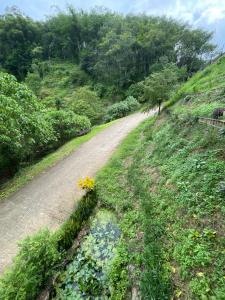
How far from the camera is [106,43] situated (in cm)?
2444

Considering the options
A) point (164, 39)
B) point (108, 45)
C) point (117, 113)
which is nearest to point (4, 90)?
point (117, 113)

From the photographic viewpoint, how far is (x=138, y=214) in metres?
3.92

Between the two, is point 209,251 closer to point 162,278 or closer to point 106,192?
point 162,278

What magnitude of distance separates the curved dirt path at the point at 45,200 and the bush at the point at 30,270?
0.93m

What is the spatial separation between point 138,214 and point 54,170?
4.43 m

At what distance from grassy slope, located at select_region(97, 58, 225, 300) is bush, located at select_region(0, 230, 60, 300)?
3.74 ft

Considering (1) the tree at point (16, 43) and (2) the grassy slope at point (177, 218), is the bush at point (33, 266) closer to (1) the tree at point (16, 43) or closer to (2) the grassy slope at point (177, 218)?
(2) the grassy slope at point (177, 218)

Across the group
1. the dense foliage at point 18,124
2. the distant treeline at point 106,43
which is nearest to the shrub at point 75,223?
the dense foliage at point 18,124

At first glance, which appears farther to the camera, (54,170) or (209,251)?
(54,170)

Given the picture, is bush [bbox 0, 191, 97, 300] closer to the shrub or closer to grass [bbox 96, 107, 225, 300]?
the shrub

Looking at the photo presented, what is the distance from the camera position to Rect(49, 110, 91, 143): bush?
10136mm

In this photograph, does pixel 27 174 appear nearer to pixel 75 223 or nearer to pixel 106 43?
pixel 75 223

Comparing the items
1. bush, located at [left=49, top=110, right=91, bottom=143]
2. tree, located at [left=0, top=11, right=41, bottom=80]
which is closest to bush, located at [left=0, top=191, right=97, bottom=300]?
bush, located at [left=49, top=110, right=91, bottom=143]

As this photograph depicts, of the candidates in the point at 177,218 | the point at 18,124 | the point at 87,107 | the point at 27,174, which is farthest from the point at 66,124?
the point at 177,218
